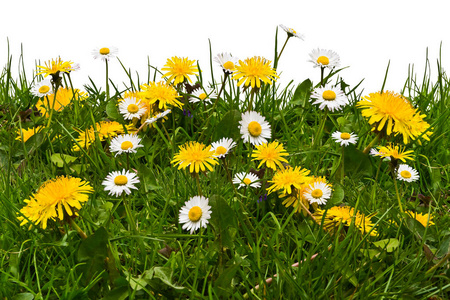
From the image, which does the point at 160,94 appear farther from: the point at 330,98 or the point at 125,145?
the point at 330,98

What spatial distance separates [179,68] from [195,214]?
1528 mm

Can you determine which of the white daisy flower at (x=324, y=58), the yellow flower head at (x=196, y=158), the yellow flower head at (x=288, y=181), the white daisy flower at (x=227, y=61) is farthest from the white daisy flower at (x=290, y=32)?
the yellow flower head at (x=196, y=158)

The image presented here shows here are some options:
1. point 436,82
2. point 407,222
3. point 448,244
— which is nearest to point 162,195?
point 407,222

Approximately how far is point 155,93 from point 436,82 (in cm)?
259

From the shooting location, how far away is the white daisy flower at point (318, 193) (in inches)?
111

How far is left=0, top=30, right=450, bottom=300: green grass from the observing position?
2543mm

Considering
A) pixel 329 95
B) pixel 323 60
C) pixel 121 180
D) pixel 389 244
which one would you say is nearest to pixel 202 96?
pixel 323 60

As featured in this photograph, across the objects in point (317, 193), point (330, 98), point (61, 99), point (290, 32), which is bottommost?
point (317, 193)

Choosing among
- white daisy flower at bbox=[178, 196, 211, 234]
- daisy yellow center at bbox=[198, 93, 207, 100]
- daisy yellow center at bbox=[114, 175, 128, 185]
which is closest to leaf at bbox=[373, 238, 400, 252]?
white daisy flower at bbox=[178, 196, 211, 234]

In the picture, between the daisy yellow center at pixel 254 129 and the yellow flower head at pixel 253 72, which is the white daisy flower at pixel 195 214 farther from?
the yellow flower head at pixel 253 72

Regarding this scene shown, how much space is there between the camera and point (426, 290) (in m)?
2.60

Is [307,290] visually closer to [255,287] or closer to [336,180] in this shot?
[255,287]

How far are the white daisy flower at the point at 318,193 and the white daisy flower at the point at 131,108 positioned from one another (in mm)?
1422

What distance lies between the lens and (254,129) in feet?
9.68
